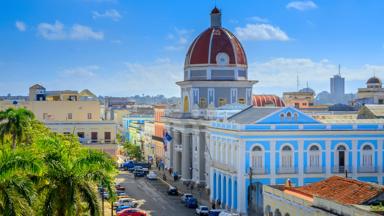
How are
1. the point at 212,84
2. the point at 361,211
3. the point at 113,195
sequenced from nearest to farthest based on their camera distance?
the point at 361,211
the point at 113,195
the point at 212,84

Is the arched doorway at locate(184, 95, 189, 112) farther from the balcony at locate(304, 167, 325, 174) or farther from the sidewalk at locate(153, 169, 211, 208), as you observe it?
the balcony at locate(304, 167, 325, 174)

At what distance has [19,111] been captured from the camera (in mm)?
59031

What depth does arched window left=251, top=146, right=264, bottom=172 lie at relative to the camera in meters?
58.2

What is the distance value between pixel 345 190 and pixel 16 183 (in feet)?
59.7

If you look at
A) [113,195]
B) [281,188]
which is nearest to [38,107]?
[281,188]

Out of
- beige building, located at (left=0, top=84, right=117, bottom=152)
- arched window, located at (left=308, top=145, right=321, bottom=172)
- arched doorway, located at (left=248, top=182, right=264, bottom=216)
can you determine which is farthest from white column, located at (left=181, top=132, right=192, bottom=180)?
arched window, located at (left=308, top=145, right=321, bottom=172)

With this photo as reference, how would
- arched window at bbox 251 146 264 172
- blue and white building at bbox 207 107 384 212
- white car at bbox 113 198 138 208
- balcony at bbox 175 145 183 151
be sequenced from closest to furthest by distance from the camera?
blue and white building at bbox 207 107 384 212, arched window at bbox 251 146 264 172, white car at bbox 113 198 138 208, balcony at bbox 175 145 183 151

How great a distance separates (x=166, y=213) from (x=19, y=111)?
1385cm

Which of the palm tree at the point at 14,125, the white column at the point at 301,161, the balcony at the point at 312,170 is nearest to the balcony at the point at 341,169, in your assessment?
the balcony at the point at 312,170

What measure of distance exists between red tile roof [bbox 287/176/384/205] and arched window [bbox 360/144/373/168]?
64.3ft

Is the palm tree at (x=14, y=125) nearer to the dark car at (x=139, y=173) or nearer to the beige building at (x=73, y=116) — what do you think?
the beige building at (x=73, y=116)

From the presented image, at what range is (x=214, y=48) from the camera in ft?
262

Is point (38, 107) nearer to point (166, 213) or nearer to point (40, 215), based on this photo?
point (166, 213)

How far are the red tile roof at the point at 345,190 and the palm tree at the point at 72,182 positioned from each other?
11.0m
